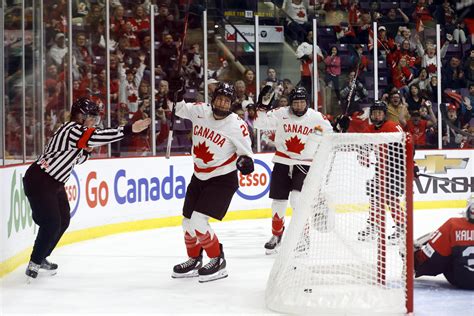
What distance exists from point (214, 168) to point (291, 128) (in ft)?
4.41

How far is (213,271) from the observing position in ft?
19.0

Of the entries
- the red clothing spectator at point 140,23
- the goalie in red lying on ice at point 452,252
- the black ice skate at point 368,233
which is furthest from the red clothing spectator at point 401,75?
the black ice skate at point 368,233

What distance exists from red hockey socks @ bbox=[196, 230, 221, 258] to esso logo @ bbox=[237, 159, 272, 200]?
4.10m

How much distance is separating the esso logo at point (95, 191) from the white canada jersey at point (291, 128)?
1819mm

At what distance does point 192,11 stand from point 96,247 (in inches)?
149

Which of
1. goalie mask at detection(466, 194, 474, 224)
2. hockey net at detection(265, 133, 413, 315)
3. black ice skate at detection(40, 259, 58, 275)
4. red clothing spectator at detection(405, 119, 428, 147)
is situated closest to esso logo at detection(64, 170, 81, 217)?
black ice skate at detection(40, 259, 58, 275)

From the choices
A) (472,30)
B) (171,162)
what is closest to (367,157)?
(171,162)

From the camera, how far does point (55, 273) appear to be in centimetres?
611

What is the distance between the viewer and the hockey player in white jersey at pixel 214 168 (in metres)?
5.73

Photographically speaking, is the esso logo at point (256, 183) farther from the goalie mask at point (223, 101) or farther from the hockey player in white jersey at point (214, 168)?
the goalie mask at point (223, 101)

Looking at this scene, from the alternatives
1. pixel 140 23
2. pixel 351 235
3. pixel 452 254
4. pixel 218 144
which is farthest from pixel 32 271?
pixel 140 23

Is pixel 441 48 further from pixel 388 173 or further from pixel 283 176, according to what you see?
pixel 388 173

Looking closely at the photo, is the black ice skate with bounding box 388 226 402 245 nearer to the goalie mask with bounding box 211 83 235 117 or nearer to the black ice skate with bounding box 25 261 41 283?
the goalie mask with bounding box 211 83 235 117

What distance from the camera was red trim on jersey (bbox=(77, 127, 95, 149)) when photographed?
5.66 meters
